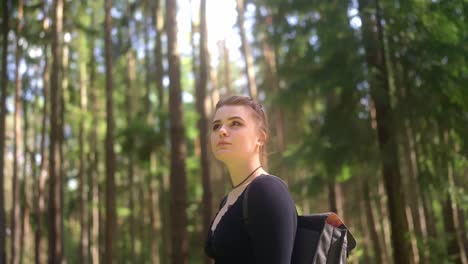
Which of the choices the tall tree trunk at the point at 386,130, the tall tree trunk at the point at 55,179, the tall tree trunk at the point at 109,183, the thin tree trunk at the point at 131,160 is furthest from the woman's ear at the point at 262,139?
the thin tree trunk at the point at 131,160

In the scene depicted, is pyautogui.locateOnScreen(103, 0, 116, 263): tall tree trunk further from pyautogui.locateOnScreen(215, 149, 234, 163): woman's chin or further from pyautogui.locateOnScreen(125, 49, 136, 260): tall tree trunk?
pyautogui.locateOnScreen(215, 149, 234, 163): woman's chin

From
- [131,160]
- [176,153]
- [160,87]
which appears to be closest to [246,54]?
[160,87]

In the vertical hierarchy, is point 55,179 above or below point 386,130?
below

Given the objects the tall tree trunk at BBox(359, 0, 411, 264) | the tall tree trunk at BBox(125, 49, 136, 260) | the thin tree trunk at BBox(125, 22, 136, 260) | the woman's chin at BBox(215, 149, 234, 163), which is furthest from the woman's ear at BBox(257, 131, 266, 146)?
the thin tree trunk at BBox(125, 22, 136, 260)

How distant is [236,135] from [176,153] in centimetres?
760

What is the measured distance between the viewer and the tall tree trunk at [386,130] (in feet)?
27.3

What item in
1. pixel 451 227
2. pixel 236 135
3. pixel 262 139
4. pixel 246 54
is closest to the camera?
pixel 236 135

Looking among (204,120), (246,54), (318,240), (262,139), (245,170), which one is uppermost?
(246,54)

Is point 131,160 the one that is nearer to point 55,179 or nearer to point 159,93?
point 159,93

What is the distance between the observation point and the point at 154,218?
19203mm

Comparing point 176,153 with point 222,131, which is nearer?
point 222,131

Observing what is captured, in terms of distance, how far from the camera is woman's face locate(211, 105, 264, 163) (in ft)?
6.79

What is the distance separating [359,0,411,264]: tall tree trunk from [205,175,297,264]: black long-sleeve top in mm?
7078

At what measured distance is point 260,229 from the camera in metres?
1.70
